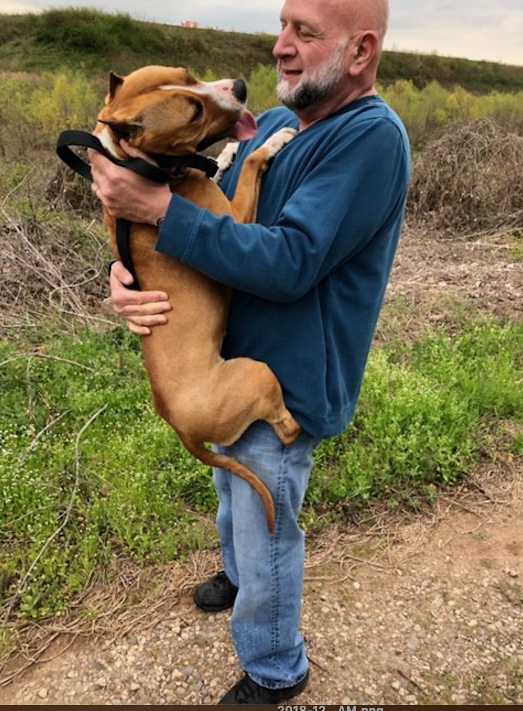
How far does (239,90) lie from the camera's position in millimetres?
2064

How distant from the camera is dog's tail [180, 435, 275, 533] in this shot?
204 cm

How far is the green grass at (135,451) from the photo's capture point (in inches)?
126

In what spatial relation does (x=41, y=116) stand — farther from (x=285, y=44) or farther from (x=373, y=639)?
(x=373, y=639)

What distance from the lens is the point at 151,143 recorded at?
1866mm

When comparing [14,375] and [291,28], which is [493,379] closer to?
[291,28]

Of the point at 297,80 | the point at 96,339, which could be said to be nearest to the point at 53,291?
the point at 96,339

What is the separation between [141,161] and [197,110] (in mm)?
330

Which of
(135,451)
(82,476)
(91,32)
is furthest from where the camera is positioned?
(91,32)

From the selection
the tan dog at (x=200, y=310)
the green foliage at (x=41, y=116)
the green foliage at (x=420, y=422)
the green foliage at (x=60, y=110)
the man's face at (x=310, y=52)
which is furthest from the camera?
the green foliage at (x=60, y=110)

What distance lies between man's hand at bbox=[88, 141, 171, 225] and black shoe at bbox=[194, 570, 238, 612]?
1958mm

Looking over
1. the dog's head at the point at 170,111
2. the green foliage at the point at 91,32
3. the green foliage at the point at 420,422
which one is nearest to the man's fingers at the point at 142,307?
the dog's head at the point at 170,111

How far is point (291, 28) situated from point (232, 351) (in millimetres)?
1054

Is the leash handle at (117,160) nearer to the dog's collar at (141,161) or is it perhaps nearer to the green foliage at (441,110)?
the dog's collar at (141,161)

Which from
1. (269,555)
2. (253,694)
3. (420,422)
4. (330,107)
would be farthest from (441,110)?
(253,694)
